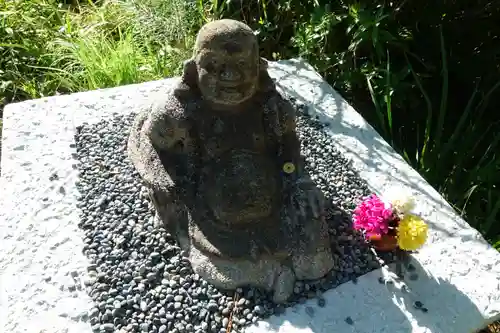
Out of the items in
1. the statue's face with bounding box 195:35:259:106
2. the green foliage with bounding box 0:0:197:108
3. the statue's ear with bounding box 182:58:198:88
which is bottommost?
the green foliage with bounding box 0:0:197:108

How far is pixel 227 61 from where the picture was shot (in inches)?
86.9

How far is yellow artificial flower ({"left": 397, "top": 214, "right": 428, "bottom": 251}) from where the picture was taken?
236 cm

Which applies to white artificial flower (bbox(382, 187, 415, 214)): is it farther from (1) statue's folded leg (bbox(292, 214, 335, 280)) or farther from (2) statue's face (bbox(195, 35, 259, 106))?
(2) statue's face (bbox(195, 35, 259, 106))

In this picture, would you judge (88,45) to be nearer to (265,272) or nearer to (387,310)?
(265,272)

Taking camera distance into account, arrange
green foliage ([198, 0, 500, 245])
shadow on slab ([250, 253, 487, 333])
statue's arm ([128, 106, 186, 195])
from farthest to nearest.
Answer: green foliage ([198, 0, 500, 245]), statue's arm ([128, 106, 186, 195]), shadow on slab ([250, 253, 487, 333])

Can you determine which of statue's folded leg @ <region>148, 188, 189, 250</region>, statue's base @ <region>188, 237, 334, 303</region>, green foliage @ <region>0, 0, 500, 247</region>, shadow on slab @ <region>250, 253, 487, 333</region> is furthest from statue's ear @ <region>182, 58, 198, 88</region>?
green foliage @ <region>0, 0, 500, 247</region>

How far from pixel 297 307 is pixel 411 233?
60 centimetres

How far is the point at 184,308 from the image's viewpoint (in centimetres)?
236

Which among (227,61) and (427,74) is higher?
(227,61)

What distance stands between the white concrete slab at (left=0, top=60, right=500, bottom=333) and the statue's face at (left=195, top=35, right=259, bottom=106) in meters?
0.98

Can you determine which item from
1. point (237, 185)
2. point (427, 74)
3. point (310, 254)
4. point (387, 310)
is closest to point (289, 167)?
point (237, 185)

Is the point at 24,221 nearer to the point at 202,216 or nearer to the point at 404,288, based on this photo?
the point at 202,216

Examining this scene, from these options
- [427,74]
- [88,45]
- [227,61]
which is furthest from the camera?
[88,45]

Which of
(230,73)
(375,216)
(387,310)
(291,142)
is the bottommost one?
(387,310)
